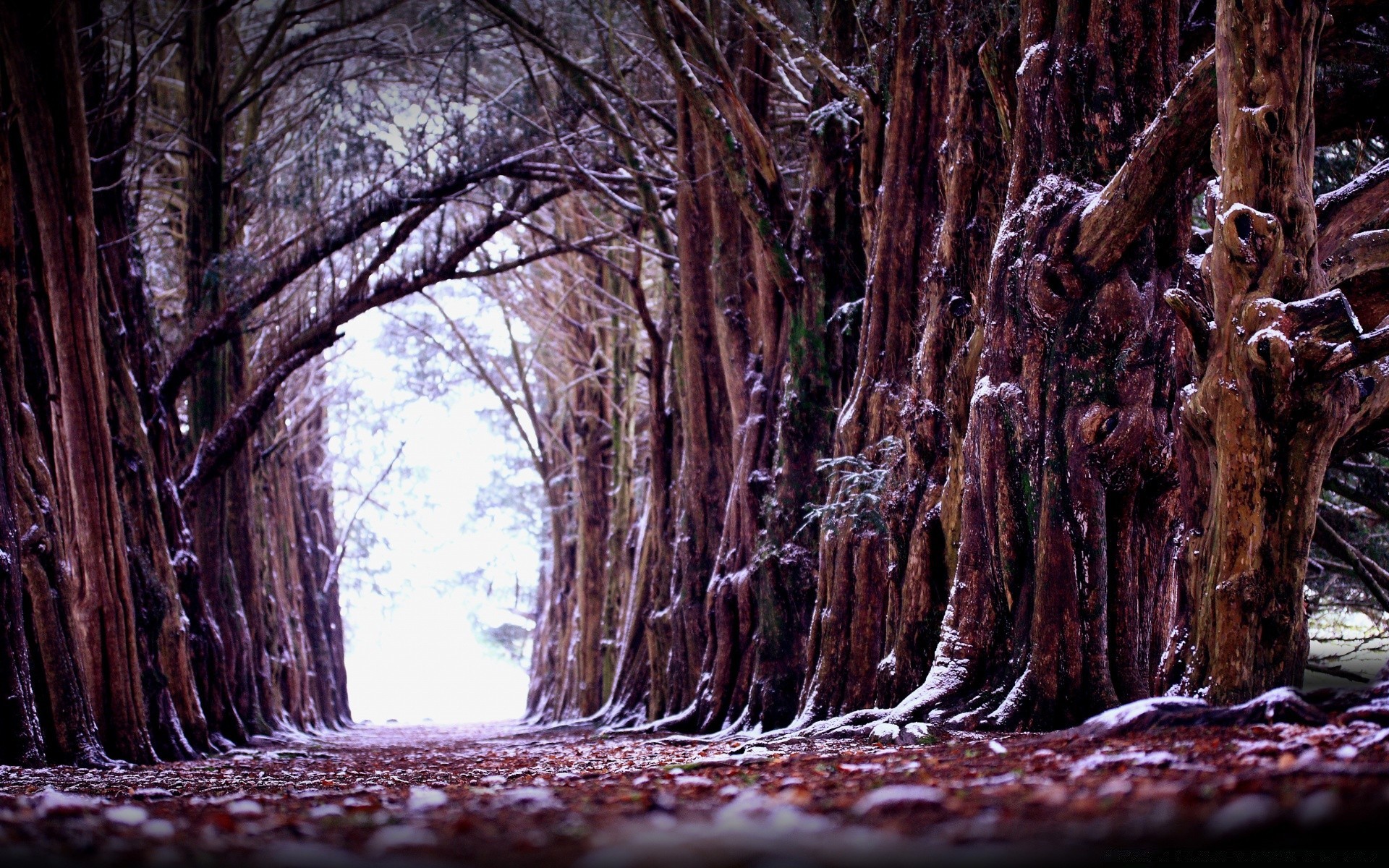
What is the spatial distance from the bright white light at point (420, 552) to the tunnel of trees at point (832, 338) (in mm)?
11572

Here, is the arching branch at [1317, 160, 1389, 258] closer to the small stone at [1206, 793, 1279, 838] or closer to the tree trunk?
the tree trunk

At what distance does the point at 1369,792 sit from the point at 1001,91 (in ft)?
15.3

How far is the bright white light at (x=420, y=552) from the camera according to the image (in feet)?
98.1

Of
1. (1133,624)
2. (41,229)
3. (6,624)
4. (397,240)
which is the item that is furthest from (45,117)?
(1133,624)

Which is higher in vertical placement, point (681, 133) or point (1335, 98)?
point (681, 133)

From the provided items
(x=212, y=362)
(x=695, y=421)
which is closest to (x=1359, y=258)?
(x=695, y=421)

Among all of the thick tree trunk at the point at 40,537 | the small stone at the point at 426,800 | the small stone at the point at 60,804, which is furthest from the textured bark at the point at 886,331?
the thick tree trunk at the point at 40,537

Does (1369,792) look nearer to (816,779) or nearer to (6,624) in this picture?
(816,779)

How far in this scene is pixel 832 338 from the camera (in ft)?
26.5

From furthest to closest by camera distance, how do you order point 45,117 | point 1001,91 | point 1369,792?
point 45,117, point 1001,91, point 1369,792

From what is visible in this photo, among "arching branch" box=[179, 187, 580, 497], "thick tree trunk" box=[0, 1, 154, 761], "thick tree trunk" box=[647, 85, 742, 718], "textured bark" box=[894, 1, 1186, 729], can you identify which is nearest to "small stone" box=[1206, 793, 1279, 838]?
"textured bark" box=[894, 1, 1186, 729]

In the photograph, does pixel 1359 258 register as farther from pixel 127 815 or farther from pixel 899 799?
pixel 127 815

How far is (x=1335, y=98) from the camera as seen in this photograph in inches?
203

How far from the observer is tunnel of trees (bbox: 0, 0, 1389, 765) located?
3.98 m
